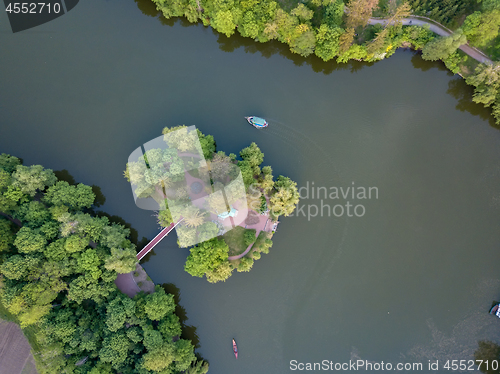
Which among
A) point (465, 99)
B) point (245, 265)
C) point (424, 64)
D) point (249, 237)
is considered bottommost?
point (245, 265)

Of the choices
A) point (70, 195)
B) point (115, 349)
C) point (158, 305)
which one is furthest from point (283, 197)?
point (70, 195)

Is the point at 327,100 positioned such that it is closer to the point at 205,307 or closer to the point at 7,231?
the point at 205,307

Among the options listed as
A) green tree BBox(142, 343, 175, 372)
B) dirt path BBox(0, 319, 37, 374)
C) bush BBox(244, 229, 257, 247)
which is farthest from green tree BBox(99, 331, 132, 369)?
bush BBox(244, 229, 257, 247)

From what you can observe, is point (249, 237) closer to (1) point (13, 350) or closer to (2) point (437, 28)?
(1) point (13, 350)

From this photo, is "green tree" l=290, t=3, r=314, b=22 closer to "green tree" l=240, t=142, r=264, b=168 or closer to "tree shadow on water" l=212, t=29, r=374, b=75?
"tree shadow on water" l=212, t=29, r=374, b=75

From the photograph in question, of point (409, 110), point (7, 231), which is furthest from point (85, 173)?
point (409, 110)

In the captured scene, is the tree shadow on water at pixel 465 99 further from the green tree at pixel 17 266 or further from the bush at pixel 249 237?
the green tree at pixel 17 266

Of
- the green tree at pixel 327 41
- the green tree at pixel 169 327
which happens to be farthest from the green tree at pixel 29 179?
the green tree at pixel 327 41
